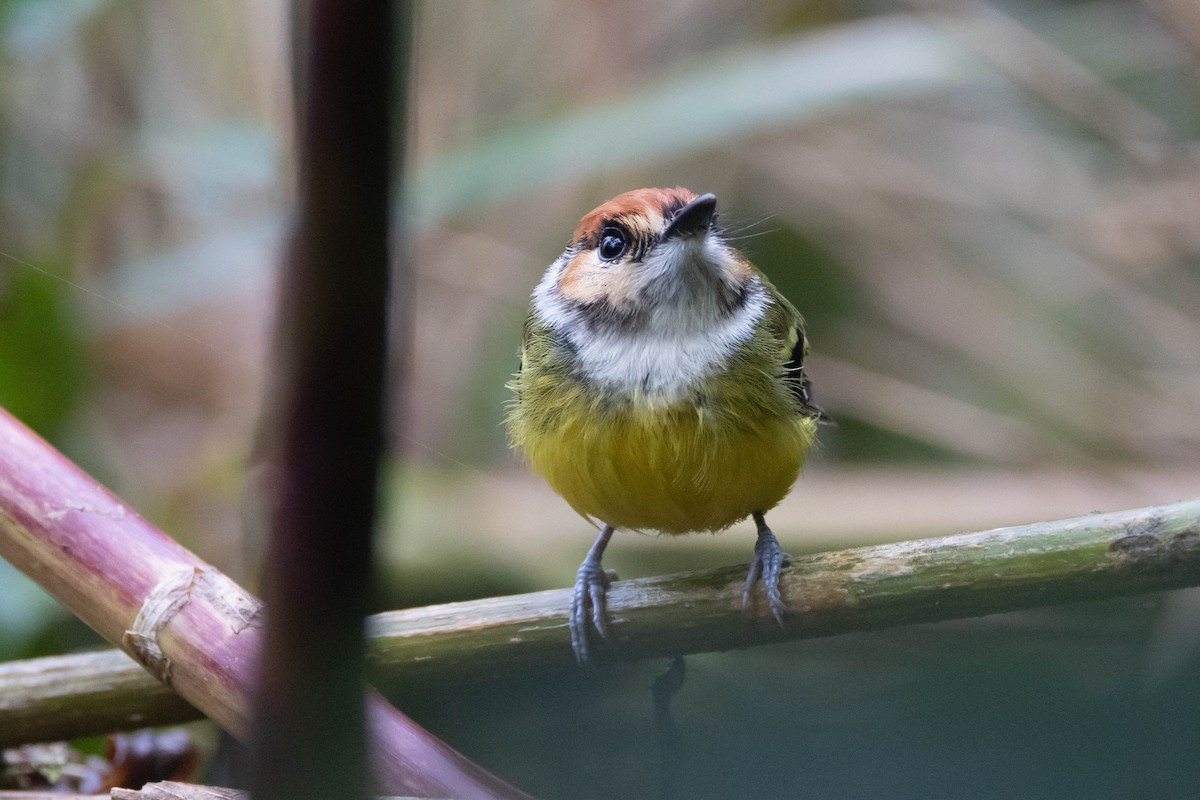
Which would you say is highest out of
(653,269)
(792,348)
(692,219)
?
(692,219)

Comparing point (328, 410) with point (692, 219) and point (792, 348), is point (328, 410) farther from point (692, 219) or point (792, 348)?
point (792, 348)

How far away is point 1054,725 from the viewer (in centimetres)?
70

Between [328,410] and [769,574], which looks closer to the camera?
[328,410]

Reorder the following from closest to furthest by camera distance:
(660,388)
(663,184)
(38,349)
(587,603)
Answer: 1. (587,603)
2. (660,388)
3. (38,349)
4. (663,184)

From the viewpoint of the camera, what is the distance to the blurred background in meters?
3.69

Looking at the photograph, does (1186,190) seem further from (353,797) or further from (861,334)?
(353,797)

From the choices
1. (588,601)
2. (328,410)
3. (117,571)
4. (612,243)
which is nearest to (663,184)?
(612,243)

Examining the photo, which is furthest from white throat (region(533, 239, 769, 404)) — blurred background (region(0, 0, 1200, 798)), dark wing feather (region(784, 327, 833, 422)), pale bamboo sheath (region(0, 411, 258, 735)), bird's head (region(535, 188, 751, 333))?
pale bamboo sheath (region(0, 411, 258, 735))

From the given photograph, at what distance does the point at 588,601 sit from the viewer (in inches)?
81.9

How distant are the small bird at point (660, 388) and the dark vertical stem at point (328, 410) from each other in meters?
1.46

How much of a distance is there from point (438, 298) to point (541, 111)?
85 centimetres

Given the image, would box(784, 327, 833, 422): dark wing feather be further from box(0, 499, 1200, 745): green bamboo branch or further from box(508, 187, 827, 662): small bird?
box(0, 499, 1200, 745): green bamboo branch

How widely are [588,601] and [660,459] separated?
29 cm

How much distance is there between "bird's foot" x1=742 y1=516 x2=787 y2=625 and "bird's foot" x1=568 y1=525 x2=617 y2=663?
0.26 meters
